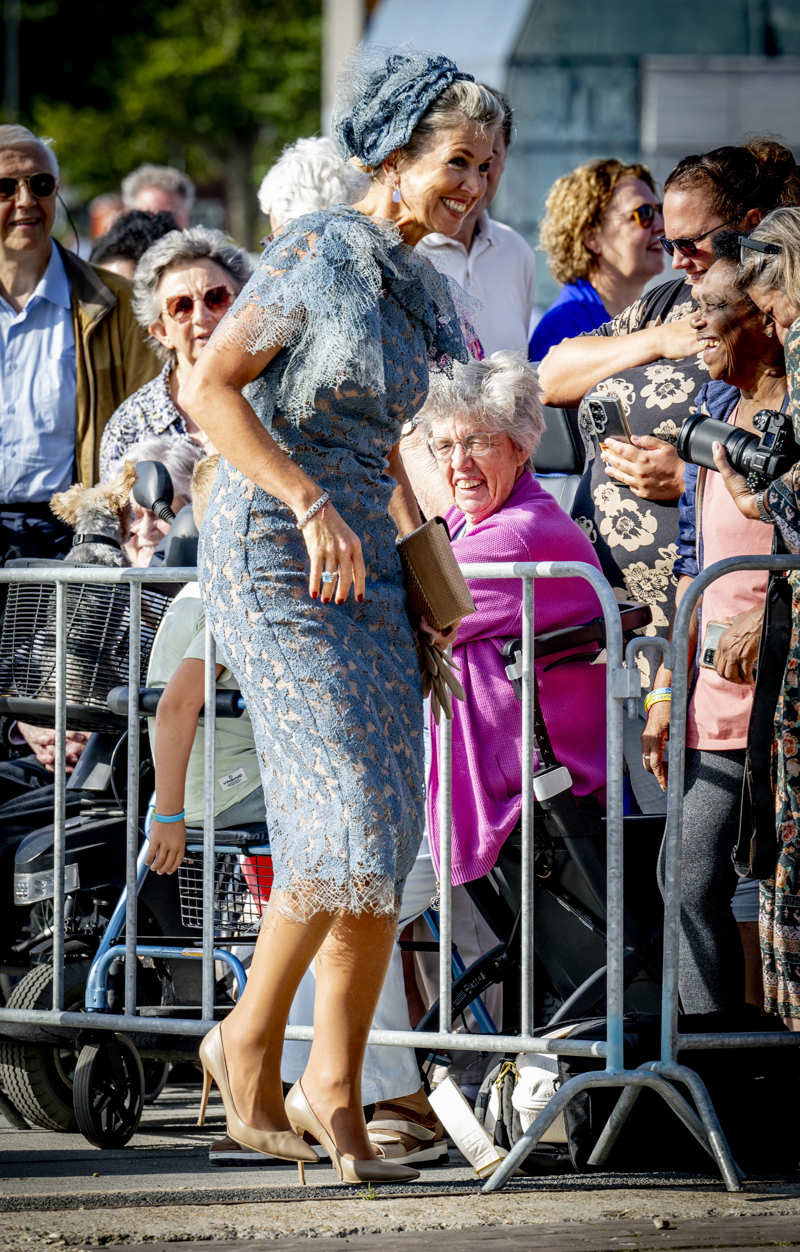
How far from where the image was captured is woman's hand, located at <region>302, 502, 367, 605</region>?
10.6 feet

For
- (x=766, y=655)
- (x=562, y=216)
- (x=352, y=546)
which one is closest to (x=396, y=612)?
(x=352, y=546)

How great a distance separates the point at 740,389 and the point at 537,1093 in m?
1.65

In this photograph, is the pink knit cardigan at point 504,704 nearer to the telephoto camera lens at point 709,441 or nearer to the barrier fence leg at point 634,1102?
the telephoto camera lens at point 709,441

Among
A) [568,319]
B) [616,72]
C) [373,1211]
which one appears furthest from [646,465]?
[616,72]

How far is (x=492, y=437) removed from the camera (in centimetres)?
440

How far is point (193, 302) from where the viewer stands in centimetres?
557

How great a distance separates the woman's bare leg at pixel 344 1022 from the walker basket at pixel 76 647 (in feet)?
4.41

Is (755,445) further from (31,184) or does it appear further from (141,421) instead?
(31,184)

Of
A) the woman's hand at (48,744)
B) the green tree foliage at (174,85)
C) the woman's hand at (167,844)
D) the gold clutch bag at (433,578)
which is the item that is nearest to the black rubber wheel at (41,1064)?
the woman's hand at (167,844)

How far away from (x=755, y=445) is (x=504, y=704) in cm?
81

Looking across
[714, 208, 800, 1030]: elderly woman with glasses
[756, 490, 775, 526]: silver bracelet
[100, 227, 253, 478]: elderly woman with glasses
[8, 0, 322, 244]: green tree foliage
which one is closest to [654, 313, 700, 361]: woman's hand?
[714, 208, 800, 1030]: elderly woman with glasses

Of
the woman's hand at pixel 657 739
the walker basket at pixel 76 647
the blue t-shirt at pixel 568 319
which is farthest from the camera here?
the blue t-shirt at pixel 568 319

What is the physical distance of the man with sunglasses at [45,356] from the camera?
584 cm

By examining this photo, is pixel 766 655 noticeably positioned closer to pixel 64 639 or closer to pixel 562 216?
pixel 64 639
